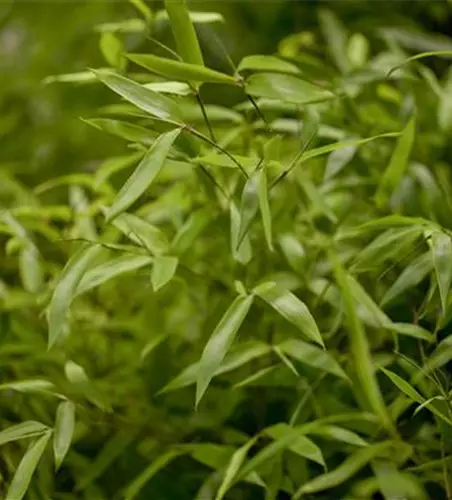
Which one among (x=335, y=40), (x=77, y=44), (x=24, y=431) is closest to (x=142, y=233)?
(x=24, y=431)

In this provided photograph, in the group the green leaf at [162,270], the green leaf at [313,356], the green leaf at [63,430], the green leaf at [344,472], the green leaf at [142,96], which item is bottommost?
the green leaf at [344,472]

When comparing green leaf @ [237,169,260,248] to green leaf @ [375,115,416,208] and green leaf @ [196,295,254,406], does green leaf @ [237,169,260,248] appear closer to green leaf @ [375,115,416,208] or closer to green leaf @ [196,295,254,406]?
green leaf @ [196,295,254,406]

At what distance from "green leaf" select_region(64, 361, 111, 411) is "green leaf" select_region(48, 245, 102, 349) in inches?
2.6

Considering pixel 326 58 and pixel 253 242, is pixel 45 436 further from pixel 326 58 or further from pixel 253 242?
pixel 326 58

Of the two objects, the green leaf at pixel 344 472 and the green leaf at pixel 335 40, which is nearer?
the green leaf at pixel 344 472

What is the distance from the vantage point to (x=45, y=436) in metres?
0.57

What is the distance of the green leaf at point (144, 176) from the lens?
19.9 inches

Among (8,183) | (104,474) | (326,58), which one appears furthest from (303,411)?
(326,58)

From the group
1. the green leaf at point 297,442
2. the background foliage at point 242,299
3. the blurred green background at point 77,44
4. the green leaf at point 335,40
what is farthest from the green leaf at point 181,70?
the blurred green background at point 77,44

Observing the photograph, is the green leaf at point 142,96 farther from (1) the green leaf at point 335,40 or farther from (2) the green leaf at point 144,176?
(1) the green leaf at point 335,40

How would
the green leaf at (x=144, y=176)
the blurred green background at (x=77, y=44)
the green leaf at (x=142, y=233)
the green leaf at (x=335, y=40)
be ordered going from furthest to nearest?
the blurred green background at (x=77, y=44)
the green leaf at (x=335, y=40)
the green leaf at (x=142, y=233)
the green leaf at (x=144, y=176)

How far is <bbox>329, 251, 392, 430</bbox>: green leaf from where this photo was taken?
59 cm

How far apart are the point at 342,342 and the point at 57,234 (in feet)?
0.82

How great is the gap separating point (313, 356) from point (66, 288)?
166 millimetres
